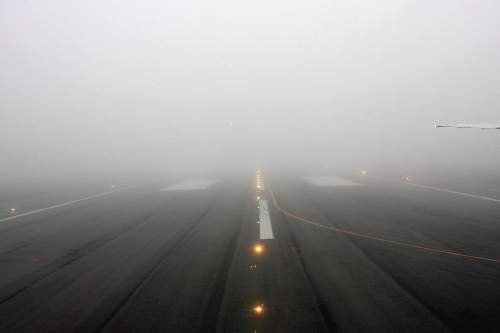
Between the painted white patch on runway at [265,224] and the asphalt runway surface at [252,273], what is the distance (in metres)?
0.22

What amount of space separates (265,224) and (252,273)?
4.19 metres

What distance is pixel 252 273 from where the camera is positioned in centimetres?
574

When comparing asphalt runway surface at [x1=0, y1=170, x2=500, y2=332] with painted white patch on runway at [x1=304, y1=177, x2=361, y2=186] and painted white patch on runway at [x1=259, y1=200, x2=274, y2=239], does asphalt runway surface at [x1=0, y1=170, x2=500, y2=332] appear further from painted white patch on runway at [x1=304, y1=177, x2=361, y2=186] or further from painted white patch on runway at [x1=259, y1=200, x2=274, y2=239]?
painted white patch on runway at [x1=304, y1=177, x2=361, y2=186]

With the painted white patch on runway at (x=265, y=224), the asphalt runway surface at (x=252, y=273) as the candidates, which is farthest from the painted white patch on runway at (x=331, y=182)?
the painted white patch on runway at (x=265, y=224)

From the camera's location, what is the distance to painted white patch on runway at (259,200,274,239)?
8.48 metres

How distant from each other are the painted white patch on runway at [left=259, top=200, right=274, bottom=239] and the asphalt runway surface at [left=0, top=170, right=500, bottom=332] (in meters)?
0.22

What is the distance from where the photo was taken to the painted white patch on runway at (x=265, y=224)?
8.48 m

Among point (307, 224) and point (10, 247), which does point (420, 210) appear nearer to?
point (307, 224)

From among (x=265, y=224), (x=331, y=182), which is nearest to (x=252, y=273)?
(x=265, y=224)

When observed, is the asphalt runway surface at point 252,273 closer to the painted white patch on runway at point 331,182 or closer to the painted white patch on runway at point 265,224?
the painted white patch on runway at point 265,224

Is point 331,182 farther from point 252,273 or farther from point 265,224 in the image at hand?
point 252,273

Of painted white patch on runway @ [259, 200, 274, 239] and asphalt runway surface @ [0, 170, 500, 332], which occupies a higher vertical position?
painted white patch on runway @ [259, 200, 274, 239]

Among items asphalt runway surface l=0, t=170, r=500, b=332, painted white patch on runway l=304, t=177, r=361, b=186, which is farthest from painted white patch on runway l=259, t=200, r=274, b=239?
painted white patch on runway l=304, t=177, r=361, b=186

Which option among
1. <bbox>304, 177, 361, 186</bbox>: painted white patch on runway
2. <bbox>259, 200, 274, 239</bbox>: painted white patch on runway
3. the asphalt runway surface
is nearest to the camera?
the asphalt runway surface
